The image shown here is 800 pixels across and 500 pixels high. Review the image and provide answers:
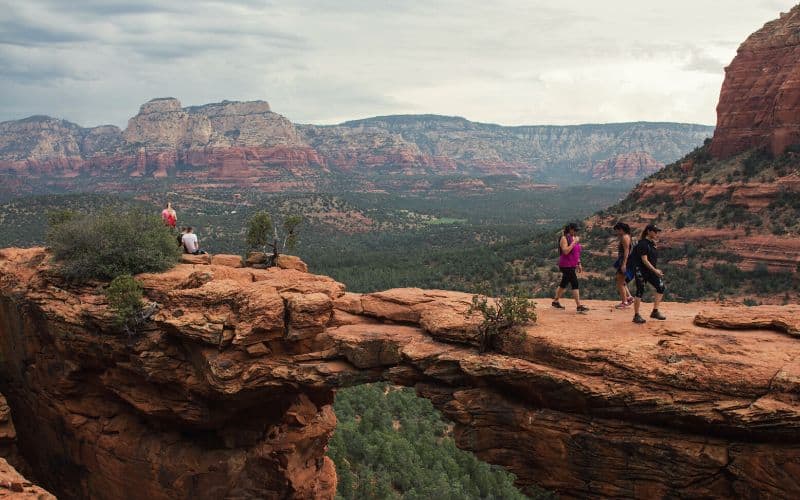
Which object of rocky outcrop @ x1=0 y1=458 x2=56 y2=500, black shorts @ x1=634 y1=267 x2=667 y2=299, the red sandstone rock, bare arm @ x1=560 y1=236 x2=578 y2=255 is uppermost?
bare arm @ x1=560 y1=236 x2=578 y2=255

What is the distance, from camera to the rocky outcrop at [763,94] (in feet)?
165

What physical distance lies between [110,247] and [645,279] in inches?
572

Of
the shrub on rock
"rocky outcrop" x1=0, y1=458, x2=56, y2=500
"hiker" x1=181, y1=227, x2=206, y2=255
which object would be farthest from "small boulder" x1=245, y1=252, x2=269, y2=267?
"rocky outcrop" x1=0, y1=458, x2=56, y2=500

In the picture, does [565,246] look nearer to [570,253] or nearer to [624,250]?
[570,253]

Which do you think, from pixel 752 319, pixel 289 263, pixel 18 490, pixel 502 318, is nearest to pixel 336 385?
pixel 502 318

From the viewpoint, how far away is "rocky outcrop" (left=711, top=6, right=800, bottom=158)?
5025cm

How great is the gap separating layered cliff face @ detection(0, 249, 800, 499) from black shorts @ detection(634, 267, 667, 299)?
80 centimetres

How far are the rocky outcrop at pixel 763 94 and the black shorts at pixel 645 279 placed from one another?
4960 centimetres

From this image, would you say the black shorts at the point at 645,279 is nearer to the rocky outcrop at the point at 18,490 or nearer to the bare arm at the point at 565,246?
the bare arm at the point at 565,246

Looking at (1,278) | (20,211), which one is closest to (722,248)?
(1,278)

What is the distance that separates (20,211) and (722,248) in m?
94.7

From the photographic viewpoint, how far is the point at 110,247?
15656 millimetres

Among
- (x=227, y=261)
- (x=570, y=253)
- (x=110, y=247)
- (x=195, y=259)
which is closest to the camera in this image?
(x=570, y=253)

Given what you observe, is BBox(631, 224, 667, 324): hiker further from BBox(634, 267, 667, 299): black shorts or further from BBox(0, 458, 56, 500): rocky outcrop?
BBox(0, 458, 56, 500): rocky outcrop
